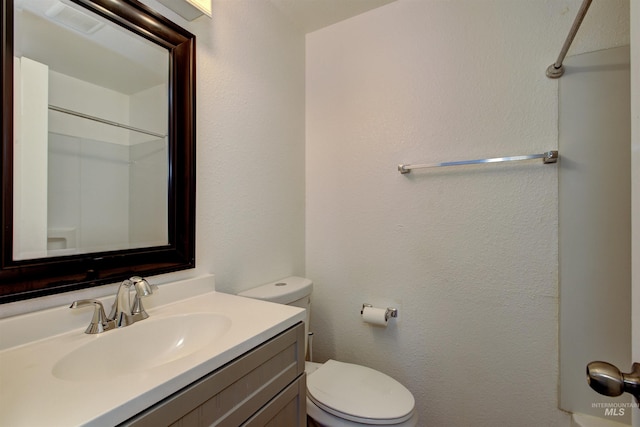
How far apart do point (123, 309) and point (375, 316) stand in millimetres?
1109

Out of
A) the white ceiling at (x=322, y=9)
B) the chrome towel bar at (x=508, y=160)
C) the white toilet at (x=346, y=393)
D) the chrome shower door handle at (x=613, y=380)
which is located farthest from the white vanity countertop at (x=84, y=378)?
the white ceiling at (x=322, y=9)

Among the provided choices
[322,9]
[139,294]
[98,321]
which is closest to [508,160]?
[322,9]

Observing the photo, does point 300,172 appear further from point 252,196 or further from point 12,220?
point 12,220

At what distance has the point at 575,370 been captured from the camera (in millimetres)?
1151

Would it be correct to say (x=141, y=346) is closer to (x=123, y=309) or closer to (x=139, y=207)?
(x=123, y=309)

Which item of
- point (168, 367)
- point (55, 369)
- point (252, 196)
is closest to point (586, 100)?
point (252, 196)

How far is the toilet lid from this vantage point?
1.06 m

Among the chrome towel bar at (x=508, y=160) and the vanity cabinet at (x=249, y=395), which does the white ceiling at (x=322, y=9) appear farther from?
the vanity cabinet at (x=249, y=395)

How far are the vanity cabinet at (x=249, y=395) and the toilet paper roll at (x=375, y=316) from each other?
0.66 m

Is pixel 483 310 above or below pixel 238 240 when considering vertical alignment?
below

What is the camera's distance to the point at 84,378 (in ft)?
2.19

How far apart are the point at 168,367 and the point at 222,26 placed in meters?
1.29

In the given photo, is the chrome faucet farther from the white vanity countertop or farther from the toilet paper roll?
the toilet paper roll

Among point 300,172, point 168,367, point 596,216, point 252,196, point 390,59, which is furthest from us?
point 300,172
